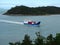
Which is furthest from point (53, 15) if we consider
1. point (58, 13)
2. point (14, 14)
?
point (14, 14)

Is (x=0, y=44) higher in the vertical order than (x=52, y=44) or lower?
lower

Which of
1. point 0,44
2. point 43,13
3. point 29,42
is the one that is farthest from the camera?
point 43,13

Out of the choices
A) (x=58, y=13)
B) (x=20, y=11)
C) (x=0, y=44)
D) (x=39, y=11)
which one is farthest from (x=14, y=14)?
(x=0, y=44)

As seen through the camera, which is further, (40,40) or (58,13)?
(58,13)

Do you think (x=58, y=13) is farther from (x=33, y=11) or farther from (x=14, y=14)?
(x=14, y=14)

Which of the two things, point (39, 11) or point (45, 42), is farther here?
point (39, 11)

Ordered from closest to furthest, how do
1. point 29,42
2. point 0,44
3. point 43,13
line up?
point 29,42, point 0,44, point 43,13

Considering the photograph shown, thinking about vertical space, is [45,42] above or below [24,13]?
above

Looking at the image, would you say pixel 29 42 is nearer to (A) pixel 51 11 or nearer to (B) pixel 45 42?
(B) pixel 45 42


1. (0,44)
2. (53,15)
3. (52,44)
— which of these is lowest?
(53,15)
